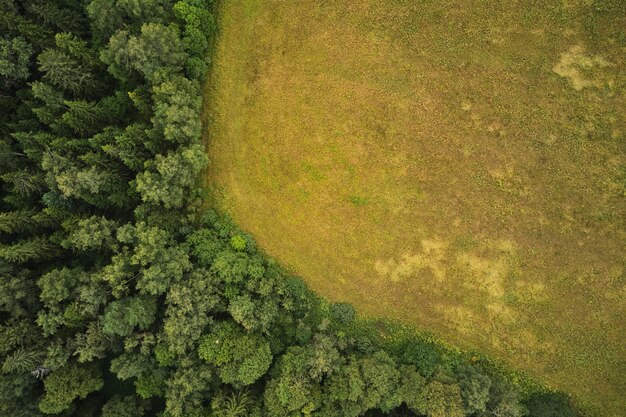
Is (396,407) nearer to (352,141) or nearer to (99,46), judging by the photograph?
(352,141)

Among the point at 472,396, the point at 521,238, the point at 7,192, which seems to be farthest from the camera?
the point at 521,238

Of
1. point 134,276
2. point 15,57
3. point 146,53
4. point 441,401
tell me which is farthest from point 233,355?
point 15,57

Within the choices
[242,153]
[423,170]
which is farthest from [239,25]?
[423,170]

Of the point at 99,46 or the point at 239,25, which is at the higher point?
the point at 239,25

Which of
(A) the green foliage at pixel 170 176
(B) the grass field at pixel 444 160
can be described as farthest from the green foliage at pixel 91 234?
(B) the grass field at pixel 444 160

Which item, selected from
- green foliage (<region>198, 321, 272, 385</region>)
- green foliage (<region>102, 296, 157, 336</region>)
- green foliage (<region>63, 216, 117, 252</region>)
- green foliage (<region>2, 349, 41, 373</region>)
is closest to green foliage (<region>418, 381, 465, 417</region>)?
green foliage (<region>198, 321, 272, 385</region>)

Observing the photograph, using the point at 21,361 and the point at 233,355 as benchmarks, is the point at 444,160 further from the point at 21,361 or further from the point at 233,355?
the point at 21,361

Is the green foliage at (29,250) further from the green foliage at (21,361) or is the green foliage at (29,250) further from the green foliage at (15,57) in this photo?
the green foliage at (15,57)
